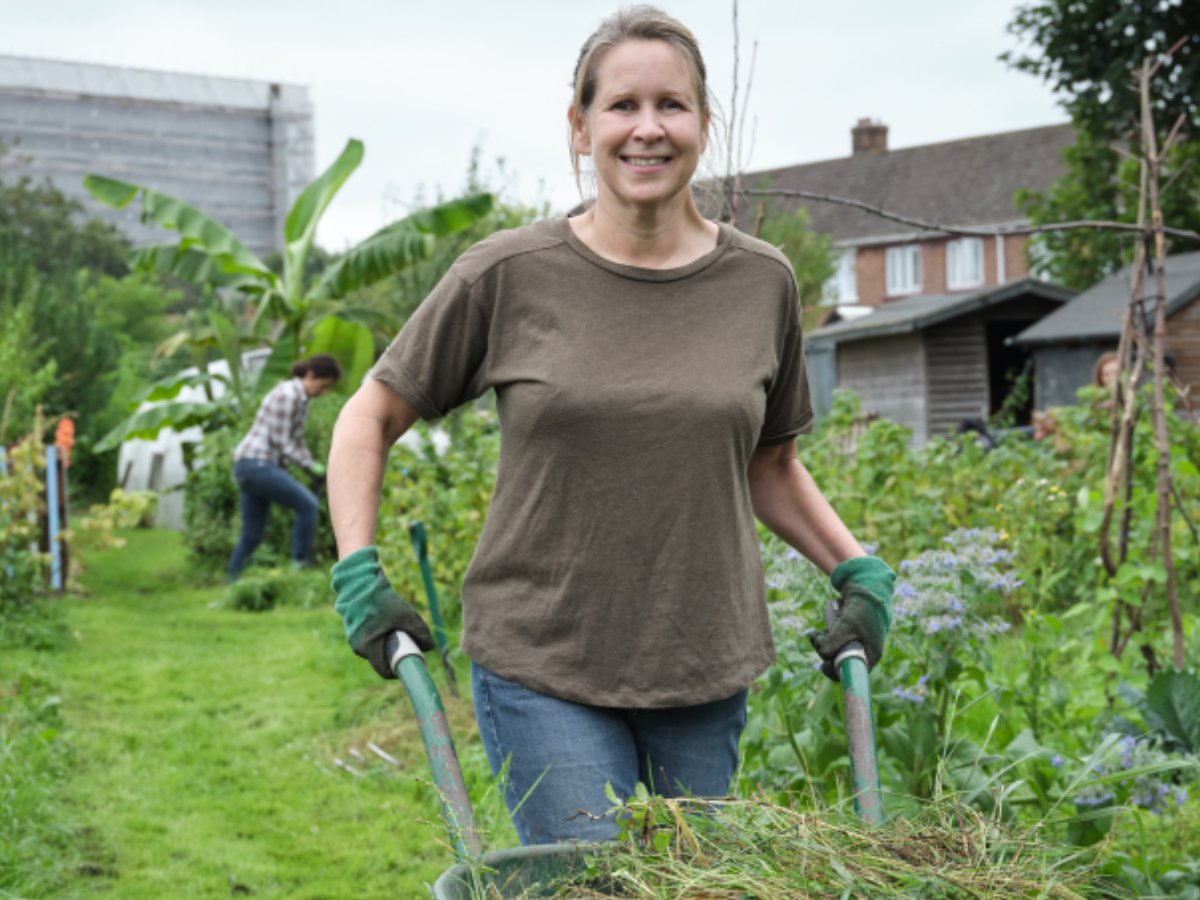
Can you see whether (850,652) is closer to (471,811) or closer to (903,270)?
(471,811)

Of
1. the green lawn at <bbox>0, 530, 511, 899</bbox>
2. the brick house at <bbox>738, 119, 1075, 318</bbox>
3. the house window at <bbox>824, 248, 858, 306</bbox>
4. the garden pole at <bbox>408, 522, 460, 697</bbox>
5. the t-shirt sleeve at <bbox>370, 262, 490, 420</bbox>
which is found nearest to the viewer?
the t-shirt sleeve at <bbox>370, 262, 490, 420</bbox>

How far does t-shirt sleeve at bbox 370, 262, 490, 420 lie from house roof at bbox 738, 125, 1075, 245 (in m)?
40.1

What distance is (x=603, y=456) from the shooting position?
256 cm

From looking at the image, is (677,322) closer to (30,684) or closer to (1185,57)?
(30,684)

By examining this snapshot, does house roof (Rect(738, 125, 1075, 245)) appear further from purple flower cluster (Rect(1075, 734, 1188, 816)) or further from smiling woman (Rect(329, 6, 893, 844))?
smiling woman (Rect(329, 6, 893, 844))

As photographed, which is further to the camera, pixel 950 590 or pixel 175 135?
pixel 175 135

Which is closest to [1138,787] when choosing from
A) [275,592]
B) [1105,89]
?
[275,592]

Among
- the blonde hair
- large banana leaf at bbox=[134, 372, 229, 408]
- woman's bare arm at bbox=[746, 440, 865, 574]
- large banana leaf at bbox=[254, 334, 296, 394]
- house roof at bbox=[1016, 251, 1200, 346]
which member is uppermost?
house roof at bbox=[1016, 251, 1200, 346]

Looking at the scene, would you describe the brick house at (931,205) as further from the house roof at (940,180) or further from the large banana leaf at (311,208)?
the large banana leaf at (311,208)

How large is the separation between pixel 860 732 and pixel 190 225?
1273cm

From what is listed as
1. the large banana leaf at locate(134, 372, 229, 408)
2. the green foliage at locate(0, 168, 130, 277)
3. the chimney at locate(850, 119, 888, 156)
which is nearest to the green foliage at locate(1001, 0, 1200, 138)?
the large banana leaf at locate(134, 372, 229, 408)

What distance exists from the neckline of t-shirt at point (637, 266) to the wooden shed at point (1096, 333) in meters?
18.0

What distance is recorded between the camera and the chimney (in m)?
50.1

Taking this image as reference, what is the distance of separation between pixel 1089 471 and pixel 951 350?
18.8m
